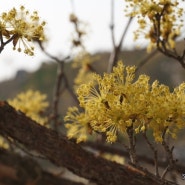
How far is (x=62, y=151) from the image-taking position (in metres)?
2.03

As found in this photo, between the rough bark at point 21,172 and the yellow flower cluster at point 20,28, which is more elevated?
the yellow flower cluster at point 20,28

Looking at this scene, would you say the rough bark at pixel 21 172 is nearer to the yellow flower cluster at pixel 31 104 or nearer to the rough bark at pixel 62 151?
the rough bark at pixel 62 151

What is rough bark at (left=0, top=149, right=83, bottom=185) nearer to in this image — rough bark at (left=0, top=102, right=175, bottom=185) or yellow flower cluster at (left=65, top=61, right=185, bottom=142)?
rough bark at (left=0, top=102, right=175, bottom=185)

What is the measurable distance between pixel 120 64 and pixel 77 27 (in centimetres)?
287

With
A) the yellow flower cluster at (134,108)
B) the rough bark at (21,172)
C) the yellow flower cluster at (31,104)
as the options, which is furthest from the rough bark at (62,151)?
the yellow flower cluster at (31,104)

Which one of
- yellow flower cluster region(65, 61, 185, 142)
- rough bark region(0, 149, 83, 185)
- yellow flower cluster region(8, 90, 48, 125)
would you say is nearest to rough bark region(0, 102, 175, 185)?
rough bark region(0, 149, 83, 185)

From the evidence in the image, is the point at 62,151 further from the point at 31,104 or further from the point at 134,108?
the point at 31,104

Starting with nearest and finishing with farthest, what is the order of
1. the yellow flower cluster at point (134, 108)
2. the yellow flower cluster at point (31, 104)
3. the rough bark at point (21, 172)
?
the rough bark at point (21, 172)
the yellow flower cluster at point (134, 108)
the yellow flower cluster at point (31, 104)

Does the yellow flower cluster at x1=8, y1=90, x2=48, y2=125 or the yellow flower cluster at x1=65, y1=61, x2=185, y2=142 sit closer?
the yellow flower cluster at x1=65, y1=61, x2=185, y2=142

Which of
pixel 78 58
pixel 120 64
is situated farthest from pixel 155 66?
pixel 120 64

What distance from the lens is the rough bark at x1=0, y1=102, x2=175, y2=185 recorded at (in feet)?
6.53

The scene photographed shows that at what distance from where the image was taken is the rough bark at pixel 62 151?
199 cm

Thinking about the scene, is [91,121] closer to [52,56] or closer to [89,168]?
[89,168]

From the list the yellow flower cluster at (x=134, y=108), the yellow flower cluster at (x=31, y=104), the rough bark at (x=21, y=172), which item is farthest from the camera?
the yellow flower cluster at (x=31, y=104)
